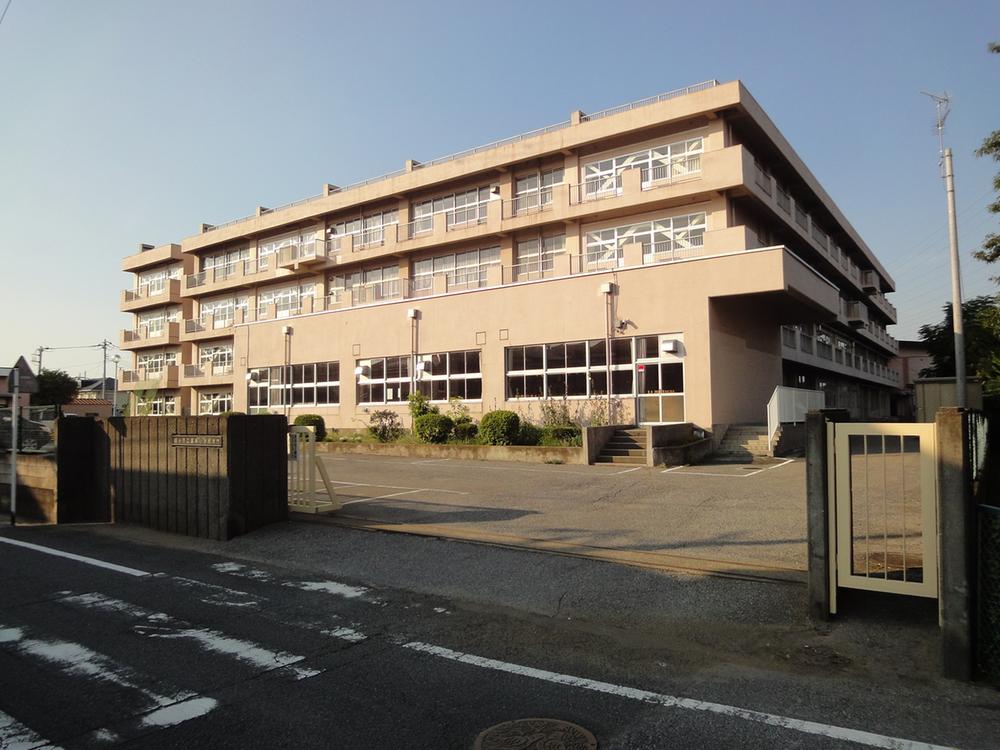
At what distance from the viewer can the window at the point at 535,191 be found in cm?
2927

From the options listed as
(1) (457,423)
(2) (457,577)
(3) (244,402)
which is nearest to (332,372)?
(3) (244,402)

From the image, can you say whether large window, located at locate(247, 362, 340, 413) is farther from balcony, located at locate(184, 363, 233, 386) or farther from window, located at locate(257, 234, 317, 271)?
balcony, located at locate(184, 363, 233, 386)

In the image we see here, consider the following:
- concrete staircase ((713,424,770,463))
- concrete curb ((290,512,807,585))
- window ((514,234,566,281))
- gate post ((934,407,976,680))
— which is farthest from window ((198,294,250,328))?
gate post ((934,407,976,680))

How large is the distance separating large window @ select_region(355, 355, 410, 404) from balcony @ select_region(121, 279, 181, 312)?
2688 cm

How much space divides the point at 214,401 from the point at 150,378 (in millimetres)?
7698

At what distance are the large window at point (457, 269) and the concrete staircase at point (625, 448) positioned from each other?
40.4 feet

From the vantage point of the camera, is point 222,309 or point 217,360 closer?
point 217,360

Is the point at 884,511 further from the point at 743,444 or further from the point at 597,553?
the point at 743,444

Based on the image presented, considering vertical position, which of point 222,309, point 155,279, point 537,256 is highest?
point 155,279

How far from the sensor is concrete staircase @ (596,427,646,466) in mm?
19261

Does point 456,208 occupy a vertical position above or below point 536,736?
above

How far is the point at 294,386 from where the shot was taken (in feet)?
110

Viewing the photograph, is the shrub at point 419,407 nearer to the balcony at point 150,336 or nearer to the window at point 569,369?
the window at point 569,369

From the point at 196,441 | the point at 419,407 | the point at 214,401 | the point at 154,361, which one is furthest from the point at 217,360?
the point at 196,441
